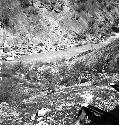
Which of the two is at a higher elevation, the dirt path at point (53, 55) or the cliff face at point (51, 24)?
the cliff face at point (51, 24)

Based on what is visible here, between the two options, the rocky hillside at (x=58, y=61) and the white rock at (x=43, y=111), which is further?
the rocky hillside at (x=58, y=61)

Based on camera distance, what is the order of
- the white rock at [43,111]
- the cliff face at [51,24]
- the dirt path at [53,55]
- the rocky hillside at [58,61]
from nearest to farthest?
the white rock at [43,111] → the rocky hillside at [58,61] → the dirt path at [53,55] → the cliff face at [51,24]

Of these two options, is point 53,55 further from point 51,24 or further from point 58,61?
point 51,24

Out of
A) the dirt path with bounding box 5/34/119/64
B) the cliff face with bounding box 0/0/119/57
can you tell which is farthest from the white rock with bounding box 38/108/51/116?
the cliff face with bounding box 0/0/119/57

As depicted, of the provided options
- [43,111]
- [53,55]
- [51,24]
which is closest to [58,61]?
[53,55]

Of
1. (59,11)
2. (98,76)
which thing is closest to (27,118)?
(98,76)

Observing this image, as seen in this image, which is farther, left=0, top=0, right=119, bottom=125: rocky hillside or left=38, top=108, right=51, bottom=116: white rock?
left=0, top=0, right=119, bottom=125: rocky hillside

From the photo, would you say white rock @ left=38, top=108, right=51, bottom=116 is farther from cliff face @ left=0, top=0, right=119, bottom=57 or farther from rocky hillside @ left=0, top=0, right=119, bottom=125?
cliff face @ left=0, top=0, right=119, bottom=57

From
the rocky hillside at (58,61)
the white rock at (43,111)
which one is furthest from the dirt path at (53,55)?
the white rock at (43,111)

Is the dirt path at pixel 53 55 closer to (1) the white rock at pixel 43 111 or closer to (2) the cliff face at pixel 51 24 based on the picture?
(2) the cliff face at pixel 51 24

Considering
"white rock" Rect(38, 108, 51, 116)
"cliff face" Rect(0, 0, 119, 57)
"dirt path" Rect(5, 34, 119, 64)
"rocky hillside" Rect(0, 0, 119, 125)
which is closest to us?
"white rock" Rect(38, 108, 51, 116)

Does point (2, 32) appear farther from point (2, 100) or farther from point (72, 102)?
point (72, 102)
